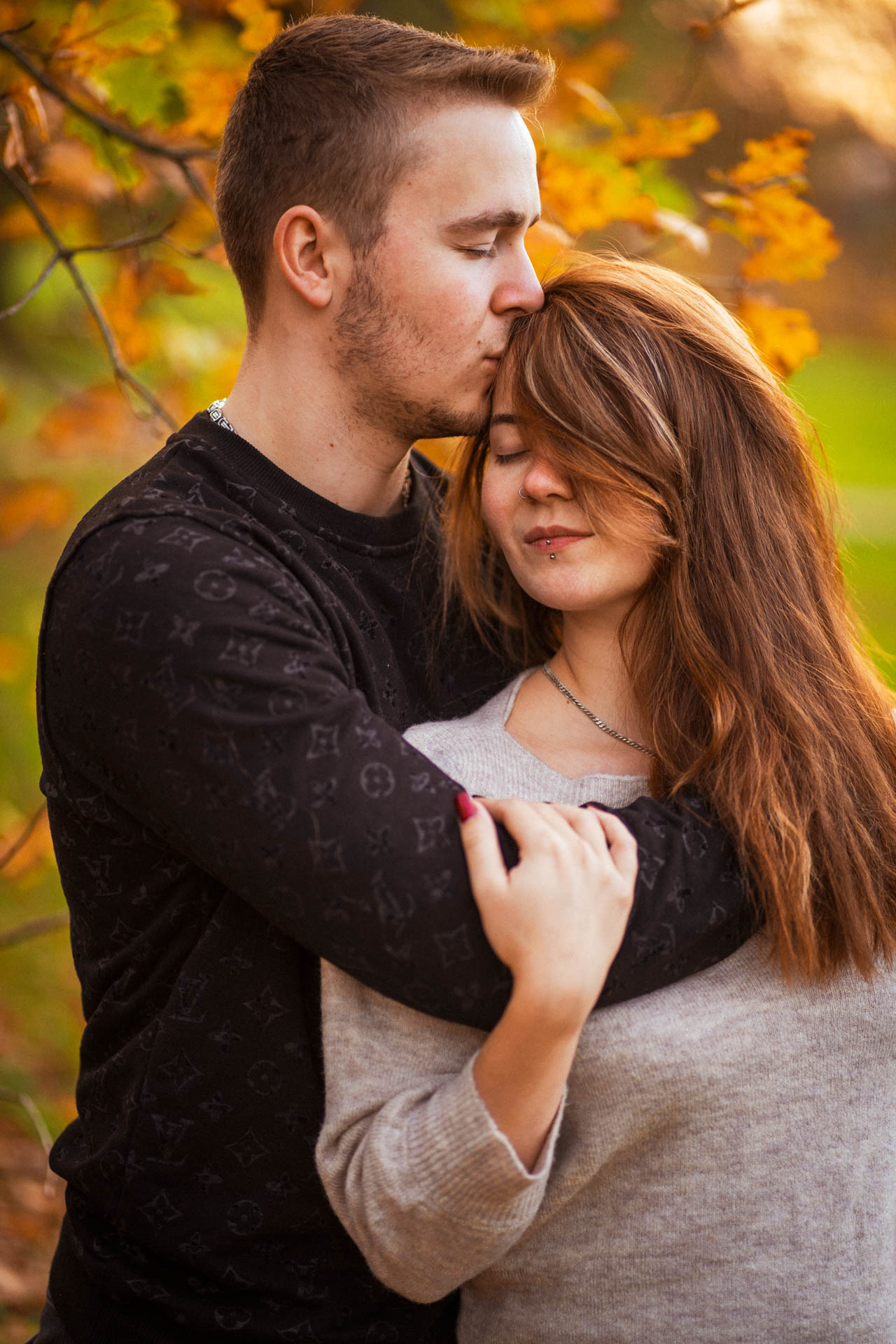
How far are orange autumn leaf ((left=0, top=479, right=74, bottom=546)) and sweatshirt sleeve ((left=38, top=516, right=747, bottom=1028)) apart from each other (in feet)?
4.87

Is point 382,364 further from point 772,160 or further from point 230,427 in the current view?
point 772,160

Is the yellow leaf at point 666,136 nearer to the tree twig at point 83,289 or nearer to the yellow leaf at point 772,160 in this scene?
the yellow leaf at point 772,160

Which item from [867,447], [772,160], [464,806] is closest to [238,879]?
[464,806]

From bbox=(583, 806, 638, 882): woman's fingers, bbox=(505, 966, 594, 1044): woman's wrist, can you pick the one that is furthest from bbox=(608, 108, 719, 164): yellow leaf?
bbox=(505, 966, 594, 1044): woman's wrist

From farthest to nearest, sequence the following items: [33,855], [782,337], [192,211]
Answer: [33,855], [192,211], [782,337]

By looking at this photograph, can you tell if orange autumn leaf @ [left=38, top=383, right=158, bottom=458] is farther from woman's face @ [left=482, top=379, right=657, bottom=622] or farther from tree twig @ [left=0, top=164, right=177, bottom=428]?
woman's face @ [left=482, top=379, right=657, bottom=622]

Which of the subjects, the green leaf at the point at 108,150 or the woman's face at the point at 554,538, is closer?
the woman's face at the point at 554,538

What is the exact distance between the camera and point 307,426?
1720 mm

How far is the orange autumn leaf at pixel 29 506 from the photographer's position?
2.73 m

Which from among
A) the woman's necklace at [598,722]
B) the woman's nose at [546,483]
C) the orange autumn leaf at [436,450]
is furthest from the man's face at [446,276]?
the orange autumn leaf at [436,450]

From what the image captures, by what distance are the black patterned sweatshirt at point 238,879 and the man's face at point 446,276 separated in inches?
8.9

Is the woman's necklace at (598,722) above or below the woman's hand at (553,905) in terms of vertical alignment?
below

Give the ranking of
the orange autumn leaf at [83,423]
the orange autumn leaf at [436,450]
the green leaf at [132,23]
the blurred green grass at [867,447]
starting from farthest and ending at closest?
1. the blurred green grass at [867,447]
2. the orange autumn leaf at [83,423]
3. the orange autumn leaf at [436,450]
4. the green leaf at [132,23]

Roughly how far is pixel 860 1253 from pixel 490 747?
812 millimetres
